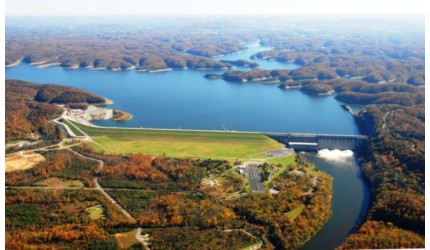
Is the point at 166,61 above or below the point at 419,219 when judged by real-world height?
above

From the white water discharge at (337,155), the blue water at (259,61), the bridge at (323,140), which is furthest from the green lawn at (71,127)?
the blue water at (259,61)

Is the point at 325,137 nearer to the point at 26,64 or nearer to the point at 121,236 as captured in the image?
the point at 121,236

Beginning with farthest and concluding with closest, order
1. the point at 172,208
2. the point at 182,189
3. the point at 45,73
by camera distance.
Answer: the point at 45,73 → the point at 182,189 → the point at 172,208

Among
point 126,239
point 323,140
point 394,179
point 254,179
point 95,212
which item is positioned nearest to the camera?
point 126,239

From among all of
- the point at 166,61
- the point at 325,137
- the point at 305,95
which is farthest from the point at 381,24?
the point at 325,137

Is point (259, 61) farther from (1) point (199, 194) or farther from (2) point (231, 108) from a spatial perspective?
(1) point (199, 194)

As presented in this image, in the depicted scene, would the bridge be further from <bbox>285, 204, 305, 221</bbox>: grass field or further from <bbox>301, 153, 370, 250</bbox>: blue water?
<bbox>285, 204, 305, 221</bbox>: grass field

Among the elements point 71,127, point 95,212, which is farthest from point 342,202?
point 71,127
